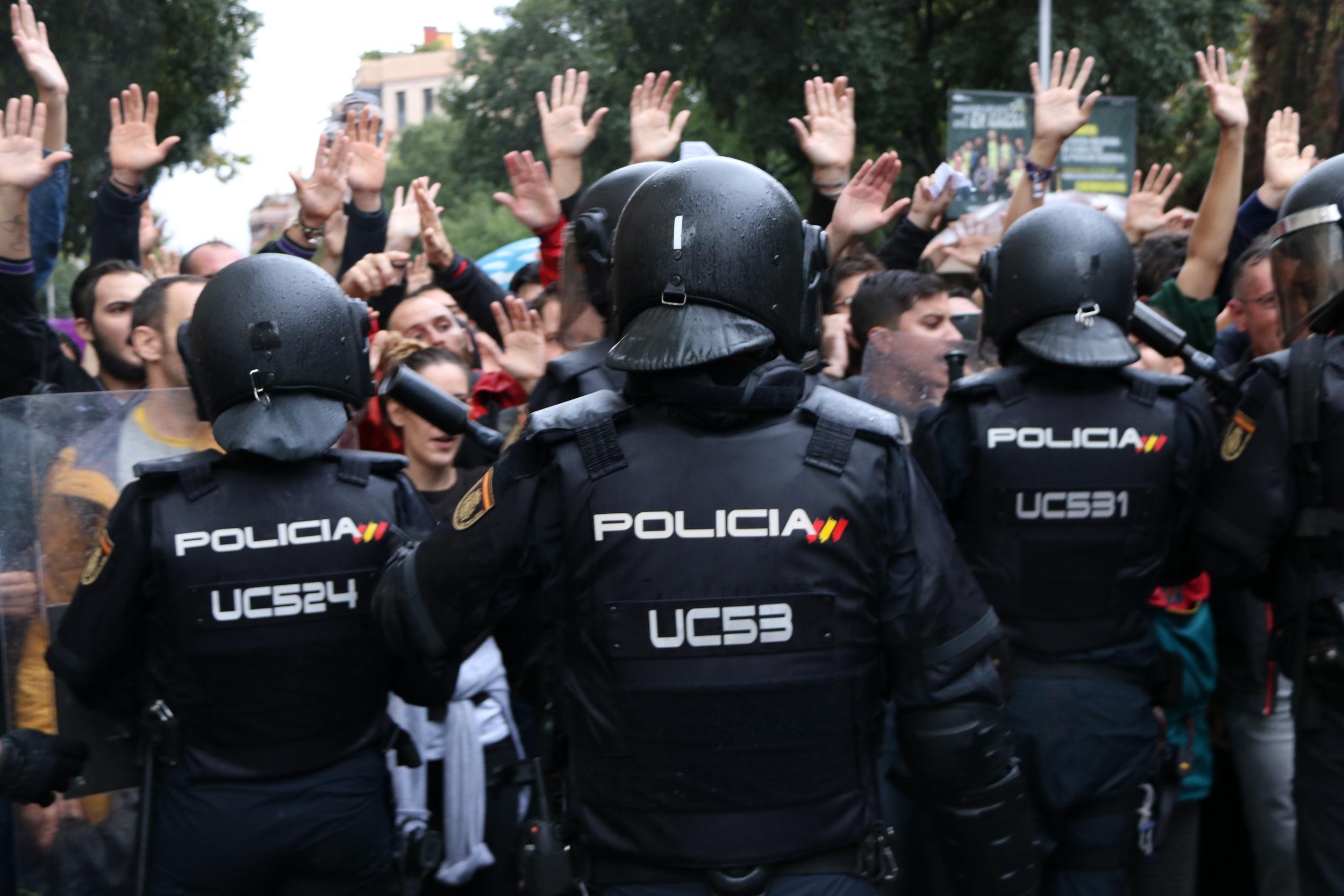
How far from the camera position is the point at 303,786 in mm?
2879

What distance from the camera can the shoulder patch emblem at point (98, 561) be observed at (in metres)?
2.88

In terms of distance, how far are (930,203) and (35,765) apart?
3550 millimetres

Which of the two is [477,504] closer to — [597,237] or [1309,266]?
[597,237]

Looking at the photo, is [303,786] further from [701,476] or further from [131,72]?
[131,72]

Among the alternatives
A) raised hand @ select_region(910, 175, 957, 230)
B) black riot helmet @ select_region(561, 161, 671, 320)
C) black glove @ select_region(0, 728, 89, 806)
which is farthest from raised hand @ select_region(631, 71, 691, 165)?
black glove @ select_region(0, 728, 89, 806)

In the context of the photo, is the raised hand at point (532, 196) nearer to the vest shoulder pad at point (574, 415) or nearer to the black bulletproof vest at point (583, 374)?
the black bulletproof vest at point (583, 374)

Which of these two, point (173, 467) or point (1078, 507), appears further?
point (1078, 507)

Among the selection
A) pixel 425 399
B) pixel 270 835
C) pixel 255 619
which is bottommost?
pixel 270 835

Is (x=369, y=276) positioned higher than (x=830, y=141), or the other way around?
(x=830, y=141)

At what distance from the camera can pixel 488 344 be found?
18.6 ft

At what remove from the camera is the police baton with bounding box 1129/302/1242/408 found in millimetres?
3479

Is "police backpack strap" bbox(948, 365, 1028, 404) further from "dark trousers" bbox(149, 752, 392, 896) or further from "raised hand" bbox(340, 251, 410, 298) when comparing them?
"raised hand" bbox(340, 251, 410, 298)

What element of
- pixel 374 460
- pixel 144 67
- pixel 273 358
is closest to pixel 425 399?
pixel 374 460

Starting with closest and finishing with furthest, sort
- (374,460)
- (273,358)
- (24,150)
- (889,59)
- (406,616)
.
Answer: (406,616) → (273,358) → (374,460) → (24,150) → (889,59)
